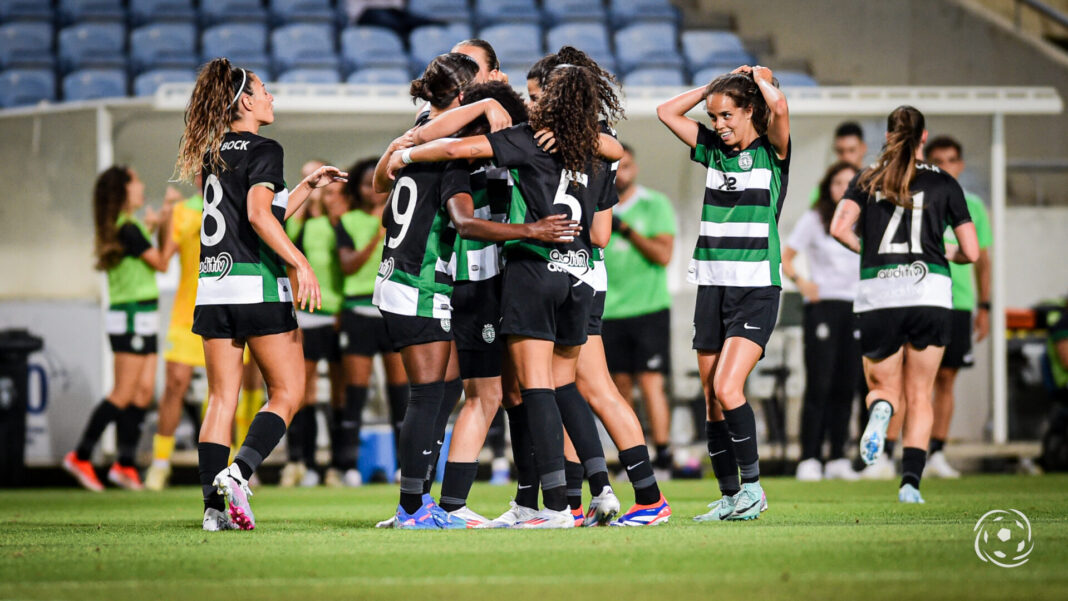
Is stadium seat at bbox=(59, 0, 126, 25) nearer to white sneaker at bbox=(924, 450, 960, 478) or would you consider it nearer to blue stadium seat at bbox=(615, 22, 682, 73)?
blue stadium seat at bbox=(615, 22, 682, 73)

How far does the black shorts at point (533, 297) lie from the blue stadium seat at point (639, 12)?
11495 millimetres

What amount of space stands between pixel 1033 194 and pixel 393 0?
28.3ft

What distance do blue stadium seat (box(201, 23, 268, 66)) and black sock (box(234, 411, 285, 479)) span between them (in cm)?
1004

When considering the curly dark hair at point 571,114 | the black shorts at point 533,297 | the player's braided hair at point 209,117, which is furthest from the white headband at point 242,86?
the black shorts at point 533,297

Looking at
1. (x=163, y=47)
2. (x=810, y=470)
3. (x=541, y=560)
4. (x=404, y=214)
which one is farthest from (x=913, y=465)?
(x=163, y=47)

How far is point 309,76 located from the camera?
14812 millimetres

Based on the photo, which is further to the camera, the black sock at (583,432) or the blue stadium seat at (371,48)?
the blue stadium seat at (371,48)

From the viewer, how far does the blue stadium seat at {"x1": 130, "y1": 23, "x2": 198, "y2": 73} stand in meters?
15.1

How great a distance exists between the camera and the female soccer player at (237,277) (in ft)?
18.7

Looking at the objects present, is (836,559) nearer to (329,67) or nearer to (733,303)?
(733,303)

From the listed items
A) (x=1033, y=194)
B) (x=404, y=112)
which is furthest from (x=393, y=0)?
(x=1033, y=194)

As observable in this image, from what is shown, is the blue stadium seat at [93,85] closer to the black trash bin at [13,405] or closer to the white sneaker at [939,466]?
the black trash bin at [13,405]

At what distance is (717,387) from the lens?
590 cm

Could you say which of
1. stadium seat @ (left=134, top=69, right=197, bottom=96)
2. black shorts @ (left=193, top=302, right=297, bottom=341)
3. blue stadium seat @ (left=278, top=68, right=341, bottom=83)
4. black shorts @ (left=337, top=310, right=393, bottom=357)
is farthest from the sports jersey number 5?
stadium seat @ (left=134, top=69, right=197, bottom=96)
